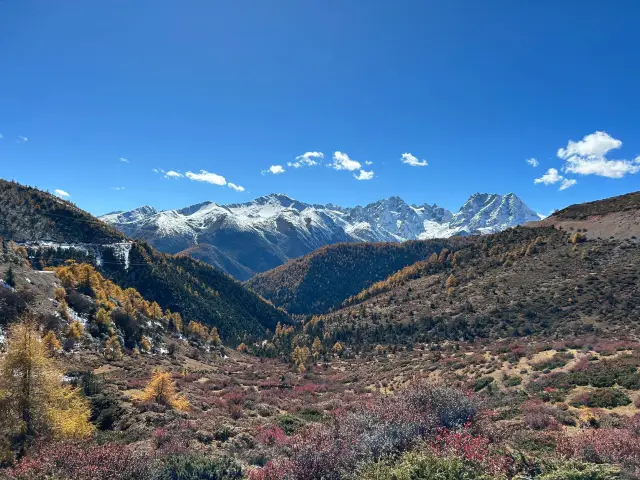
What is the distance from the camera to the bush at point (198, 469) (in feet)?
37.4

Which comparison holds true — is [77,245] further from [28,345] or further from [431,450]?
[431,450]

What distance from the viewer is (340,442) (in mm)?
12078

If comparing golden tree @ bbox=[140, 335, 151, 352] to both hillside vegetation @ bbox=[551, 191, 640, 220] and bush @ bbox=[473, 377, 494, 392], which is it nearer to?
bush @ bbox=[473, 377, 494, 392]

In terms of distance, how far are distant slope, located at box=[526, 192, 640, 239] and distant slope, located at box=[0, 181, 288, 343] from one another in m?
127

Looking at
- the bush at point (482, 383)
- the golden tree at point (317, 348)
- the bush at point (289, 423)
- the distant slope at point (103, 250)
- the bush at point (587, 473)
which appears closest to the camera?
the bush at point (587, 473)

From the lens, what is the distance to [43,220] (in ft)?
505

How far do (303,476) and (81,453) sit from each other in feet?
22.3

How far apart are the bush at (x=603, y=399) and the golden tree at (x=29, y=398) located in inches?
987

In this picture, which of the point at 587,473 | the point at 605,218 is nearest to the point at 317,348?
the point at 605,218

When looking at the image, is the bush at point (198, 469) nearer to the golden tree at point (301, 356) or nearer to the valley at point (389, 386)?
the valley at point (389, 386)

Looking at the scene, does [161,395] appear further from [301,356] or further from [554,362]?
[301,356]

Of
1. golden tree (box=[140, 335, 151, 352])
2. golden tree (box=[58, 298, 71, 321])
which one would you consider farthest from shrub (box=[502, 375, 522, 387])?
golden tree (box=[58, 298, 71, 321])

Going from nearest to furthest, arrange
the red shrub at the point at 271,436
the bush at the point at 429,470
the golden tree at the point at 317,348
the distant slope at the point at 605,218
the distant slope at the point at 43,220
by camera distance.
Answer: the bush at the point at 429,470 → the red shrub at the point at 271,436 → the distant slope at the point at 605,218 → the golden tree at the point at 317,348 → the distant slope at the point at 43,220

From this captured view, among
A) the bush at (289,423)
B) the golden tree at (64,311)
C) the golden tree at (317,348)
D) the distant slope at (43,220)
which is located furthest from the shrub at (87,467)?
the distant slope at (43,220)
